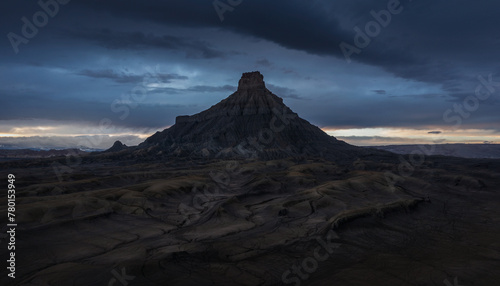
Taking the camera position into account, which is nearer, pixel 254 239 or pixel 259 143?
pixel 254 239

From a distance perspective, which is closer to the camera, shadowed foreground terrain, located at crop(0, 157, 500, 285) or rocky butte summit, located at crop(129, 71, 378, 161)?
shadowed foreground terrain, located at crop(0, 157, 500, 285)

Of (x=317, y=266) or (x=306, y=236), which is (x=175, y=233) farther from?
(x=317, y=266)

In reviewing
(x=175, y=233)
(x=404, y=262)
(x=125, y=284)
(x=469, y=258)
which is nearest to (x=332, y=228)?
(x=404, y=262)

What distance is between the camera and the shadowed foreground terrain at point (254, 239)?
22406mm

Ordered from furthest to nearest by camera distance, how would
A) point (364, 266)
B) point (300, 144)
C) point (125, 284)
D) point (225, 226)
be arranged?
point (300, 144) < point (225, 226) < point (364, 266) < point (125, 284)

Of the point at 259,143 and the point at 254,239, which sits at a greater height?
the point at 259,143

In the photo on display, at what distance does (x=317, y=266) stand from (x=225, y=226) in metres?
15.6

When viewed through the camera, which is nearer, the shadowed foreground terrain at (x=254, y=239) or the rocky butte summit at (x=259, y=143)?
the shadowed foreground terrain at (x=254, y=239)

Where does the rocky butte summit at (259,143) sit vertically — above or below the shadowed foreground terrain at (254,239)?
above

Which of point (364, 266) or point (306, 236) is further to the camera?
point (306, 236)

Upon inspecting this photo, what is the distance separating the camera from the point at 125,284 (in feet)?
66.4

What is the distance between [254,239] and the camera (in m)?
30.8

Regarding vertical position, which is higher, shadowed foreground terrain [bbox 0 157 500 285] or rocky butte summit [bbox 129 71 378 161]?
rocky butte summit [bbox 129 71 378 161]

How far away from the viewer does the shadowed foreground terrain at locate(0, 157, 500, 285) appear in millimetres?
22406
